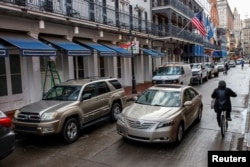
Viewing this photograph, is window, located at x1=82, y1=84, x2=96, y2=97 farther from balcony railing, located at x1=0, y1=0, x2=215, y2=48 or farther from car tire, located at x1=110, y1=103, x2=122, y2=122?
balcony railing, located at x1=0, y1=0, x2=215, y2=48

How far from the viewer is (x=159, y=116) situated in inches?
284

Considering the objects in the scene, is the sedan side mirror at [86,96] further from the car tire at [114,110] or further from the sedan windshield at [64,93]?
the car tire at [114,110]

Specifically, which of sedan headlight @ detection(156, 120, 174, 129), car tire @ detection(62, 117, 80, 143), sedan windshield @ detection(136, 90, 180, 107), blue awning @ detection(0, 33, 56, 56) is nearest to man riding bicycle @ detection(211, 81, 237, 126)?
sedan windshield @ detection(136, 90, 180, 107)

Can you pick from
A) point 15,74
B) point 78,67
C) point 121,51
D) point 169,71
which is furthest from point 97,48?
point 169,71

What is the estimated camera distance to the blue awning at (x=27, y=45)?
10820mm

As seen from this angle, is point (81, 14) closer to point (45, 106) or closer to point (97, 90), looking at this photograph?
point (97, 90)

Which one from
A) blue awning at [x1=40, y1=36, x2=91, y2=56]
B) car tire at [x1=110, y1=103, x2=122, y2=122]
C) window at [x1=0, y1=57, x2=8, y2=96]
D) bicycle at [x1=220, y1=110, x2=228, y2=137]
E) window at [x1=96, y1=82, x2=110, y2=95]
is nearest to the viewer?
bicycle at [x1=220, y1=110, x2=228, y2=137]

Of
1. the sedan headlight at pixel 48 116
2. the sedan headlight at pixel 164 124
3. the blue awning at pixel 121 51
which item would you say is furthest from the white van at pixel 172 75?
the sedan headlight at pixel 48 116

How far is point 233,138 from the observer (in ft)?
26.5

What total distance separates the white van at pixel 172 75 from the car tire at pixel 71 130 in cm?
1134

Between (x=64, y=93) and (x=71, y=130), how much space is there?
142 centimetres

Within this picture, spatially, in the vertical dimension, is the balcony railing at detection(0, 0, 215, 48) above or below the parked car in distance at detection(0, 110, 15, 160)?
above

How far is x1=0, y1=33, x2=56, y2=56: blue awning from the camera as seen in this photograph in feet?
35.5

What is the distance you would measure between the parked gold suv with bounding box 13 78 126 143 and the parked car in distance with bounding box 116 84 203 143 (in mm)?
1361
